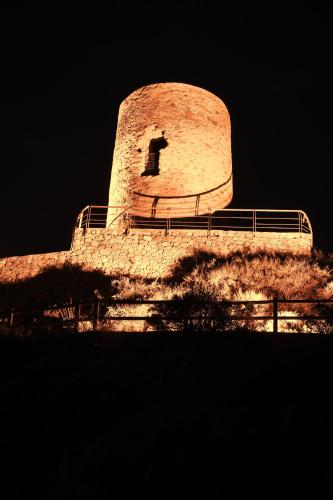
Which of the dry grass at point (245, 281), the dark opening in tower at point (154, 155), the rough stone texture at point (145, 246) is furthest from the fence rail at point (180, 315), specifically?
the dark opening in tower at point (154, 155)

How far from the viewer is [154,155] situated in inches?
755

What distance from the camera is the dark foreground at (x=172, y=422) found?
180 inches

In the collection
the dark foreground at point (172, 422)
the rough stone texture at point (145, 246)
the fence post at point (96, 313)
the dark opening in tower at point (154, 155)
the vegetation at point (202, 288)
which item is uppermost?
the dark opening in tower at point (154, 155)

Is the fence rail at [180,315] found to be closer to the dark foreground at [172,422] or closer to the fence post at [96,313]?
the fence post at [96,313]

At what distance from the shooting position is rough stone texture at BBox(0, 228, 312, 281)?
1627 centimetres

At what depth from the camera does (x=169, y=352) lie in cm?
853

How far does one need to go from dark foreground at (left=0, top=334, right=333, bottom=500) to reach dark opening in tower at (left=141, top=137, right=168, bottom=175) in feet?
35.9

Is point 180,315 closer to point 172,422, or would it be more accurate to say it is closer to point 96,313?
point 96,313

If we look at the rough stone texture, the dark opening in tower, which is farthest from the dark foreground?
the dark opening in tower

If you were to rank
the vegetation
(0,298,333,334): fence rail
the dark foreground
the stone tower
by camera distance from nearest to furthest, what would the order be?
the dark foreground
(0,298,333,334): fence rail
the vegetation
the stone tower

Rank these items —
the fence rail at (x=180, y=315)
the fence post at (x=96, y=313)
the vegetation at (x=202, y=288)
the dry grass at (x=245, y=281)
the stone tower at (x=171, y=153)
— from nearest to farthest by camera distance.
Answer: the fence rail at (x=180, y=315)
the fence post at (x=96, y=313)
the vegetation at (x=202, y=288)
the dry grass at (x=245, y=281)
the stone tower at (x=171, y=153)

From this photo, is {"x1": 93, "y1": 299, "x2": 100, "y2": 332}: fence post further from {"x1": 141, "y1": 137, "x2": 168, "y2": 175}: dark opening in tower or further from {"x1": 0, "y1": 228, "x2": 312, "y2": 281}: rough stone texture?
{"x1": 141, "y1": 137, "x2": 168, "y2": 175}: dark opening in tower

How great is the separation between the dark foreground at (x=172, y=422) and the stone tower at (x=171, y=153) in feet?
32.7

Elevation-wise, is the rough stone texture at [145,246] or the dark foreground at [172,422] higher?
the rough stone texture at [145,246]
